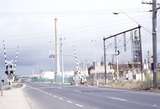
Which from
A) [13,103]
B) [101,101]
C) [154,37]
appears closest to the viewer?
[101,101]

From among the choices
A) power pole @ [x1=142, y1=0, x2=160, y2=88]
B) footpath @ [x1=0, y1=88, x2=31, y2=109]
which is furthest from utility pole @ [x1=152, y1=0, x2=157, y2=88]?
footpath @ [x1=0, y1=88, x2=31, y2=109]

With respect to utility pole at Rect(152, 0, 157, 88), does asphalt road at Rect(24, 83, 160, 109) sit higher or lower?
lower

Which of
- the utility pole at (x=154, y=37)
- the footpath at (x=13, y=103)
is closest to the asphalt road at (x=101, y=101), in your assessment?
the footpath at (x=13, y=103)

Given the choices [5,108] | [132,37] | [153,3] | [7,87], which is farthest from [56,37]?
[5,108]

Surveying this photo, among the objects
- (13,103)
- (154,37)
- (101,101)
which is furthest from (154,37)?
(13,103)

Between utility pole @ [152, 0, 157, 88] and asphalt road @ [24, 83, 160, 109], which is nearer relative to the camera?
asphalt road @ [24, 83, 160, 109]

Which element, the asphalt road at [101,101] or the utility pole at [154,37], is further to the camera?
the utility pole at [154,37]

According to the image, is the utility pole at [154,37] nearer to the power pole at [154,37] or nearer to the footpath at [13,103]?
the power pole at [154,37]

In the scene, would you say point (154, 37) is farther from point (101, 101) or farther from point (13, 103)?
point (13, 103)

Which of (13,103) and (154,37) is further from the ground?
(154,37)

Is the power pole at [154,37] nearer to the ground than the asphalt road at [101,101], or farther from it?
farther from it

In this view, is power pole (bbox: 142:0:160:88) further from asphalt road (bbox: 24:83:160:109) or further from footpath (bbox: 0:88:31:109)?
footpath (bbox: 0:88:31:109)

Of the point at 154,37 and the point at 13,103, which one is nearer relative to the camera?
the point at 13,103

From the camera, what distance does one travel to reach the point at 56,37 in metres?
150
